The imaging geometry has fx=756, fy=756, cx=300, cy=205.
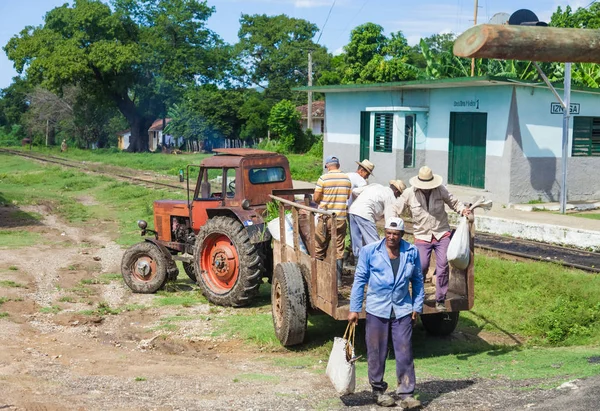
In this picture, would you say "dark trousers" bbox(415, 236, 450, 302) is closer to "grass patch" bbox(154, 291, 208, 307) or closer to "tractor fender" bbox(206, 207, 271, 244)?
"tractor fender" bbox(206, 207, 271, 244)

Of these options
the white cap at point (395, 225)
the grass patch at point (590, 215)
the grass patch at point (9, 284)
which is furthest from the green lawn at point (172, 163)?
the white cap at point (395, 225)

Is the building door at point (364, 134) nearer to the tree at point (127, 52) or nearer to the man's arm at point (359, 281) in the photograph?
the man's arm at point (359, 281)

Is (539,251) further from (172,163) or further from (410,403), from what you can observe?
(172,163)

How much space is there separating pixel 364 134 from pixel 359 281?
918 inches

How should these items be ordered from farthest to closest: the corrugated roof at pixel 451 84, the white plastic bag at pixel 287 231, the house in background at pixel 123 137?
the house in background at pixel 123 137
the corrugated roof at pixel 451 84
the white plastic bag at pixel 287 231

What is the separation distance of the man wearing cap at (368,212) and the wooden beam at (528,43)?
4675 mm

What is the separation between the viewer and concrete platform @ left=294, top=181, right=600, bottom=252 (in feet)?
53.7

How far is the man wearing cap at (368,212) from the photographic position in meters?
9.08

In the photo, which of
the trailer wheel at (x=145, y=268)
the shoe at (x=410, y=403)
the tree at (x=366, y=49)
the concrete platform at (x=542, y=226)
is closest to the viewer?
the shoe at (x=410, y=403)

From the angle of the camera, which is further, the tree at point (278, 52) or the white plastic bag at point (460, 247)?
the tree at point (278, 52)

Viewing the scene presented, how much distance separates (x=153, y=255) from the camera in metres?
12.5

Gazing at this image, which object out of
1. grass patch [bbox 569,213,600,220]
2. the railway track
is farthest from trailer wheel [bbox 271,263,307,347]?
grass patch [bbox 569,213,600,220]

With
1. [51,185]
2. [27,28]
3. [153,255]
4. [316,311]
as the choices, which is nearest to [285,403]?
[316,311]

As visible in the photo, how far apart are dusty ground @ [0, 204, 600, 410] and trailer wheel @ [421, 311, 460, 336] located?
190 cm
